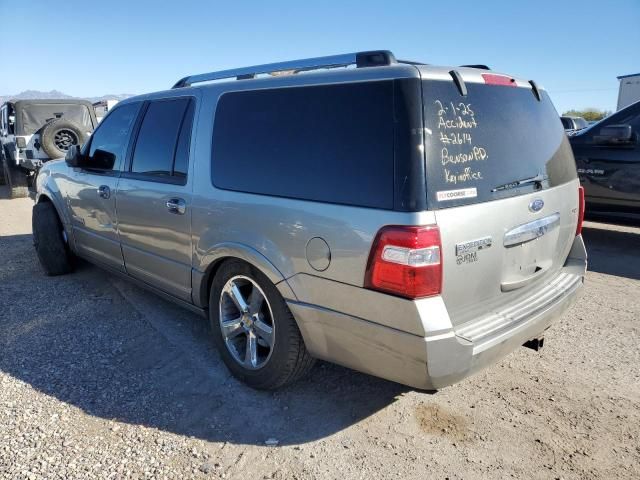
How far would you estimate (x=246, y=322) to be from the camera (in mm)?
2926

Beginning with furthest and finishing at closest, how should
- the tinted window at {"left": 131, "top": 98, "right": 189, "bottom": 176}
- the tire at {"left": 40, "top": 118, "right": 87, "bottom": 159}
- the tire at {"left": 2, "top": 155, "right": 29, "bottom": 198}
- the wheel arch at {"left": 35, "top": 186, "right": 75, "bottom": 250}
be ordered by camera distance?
the tire at {"left": 2, "top": 155, "right": 29, "bottom": 198}
the tire at {"left": 40, "top": 118, "right": 87, "bottom": 159}
the wheel arch at {"left": 35, "top": 186, "right": 75, "bottom": 250}
the tinted window at {"left": 131, "top": 98, "right": 189, "bottom": 176}

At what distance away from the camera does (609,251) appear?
240 inches

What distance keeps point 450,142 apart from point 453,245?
48 centimetres

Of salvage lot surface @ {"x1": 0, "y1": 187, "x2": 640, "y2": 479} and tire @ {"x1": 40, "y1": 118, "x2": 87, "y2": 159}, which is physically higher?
tire @ {"x1": 40, "y1": 118, "x2": 87, "y2": 159}

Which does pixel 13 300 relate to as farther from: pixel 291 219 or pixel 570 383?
pixel 570 383

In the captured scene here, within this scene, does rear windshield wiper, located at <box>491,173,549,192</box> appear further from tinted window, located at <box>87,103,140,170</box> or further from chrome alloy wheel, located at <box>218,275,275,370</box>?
tinted window, located at <box>87,103,140,170</box>

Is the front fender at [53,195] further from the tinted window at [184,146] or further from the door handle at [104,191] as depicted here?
the tinted window at [184,146]

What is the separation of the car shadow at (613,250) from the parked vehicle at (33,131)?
375 inches

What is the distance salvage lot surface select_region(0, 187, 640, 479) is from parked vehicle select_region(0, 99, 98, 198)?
7.01 metres

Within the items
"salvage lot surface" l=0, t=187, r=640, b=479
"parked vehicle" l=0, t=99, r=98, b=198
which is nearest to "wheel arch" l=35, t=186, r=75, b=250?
"salvage lot surface" l=0, t=187, r=640, b=479

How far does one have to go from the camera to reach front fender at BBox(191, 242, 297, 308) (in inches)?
101

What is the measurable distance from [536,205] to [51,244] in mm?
4694

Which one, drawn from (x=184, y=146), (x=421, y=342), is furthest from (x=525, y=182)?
(x=184, y=146)

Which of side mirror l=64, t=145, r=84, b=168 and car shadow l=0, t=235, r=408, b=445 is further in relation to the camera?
side mirror l=64, t=145, r=84, b=168
